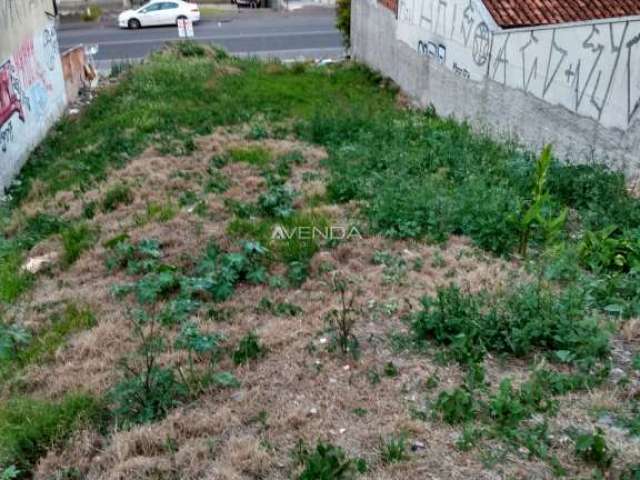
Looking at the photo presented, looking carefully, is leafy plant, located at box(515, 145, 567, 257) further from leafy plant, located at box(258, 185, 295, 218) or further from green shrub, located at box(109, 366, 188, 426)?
green shrub, located at box(109, 366, 188, 426)

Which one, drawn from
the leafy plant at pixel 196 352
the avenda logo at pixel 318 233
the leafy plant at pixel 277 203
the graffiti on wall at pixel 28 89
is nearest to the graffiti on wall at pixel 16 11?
the graffiti on wall at pixel 28 89

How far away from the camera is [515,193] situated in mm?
7203

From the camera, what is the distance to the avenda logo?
21.5ft

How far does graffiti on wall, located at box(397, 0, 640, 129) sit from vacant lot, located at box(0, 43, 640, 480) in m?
1.03

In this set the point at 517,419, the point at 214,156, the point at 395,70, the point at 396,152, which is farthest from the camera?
the point at 395,70

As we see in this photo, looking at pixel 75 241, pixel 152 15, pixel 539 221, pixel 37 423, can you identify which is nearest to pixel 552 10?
pixel 539 221

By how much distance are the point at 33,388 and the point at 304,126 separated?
25.3ft

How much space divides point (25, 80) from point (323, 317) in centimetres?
965

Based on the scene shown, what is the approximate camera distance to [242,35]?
27.5 meters

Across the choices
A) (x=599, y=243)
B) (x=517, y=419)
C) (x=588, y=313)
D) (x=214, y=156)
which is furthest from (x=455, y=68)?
(x=517, y=419)

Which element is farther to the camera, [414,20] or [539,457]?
[414,20]

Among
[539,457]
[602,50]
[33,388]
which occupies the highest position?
[602,50]

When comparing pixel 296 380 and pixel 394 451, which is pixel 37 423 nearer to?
pixel 296 380

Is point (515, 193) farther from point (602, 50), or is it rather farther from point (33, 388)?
point (33, 388)
